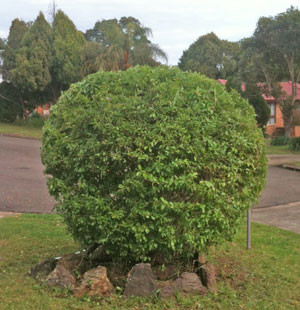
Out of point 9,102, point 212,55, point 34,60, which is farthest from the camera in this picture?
point 212,55

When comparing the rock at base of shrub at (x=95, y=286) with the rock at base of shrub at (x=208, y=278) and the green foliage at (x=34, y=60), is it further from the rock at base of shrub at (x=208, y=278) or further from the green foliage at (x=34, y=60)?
the green foliage at (x=34, y=60)

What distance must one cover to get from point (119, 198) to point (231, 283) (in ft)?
5.13

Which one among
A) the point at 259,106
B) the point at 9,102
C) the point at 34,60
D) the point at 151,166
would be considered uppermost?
the point at 34,60

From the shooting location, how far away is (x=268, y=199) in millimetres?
10633

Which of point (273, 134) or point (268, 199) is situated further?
point (273, 134)

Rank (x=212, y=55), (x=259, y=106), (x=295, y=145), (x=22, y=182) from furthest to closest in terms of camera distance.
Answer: (x=212, y=55) < (x=259, y=106) < (x=295, y=145) < (x=22, y=182)

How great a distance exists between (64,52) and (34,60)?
1.90m

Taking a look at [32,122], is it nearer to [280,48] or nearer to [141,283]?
[280,48]

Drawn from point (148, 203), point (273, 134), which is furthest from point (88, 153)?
point (273, 134)

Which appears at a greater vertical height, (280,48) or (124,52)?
(280,48)

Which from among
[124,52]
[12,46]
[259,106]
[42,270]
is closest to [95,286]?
[42,270]

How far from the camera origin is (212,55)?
57.3m

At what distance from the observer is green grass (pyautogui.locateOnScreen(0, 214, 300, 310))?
162 inches

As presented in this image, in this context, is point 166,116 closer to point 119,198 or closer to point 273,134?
point 119,198
